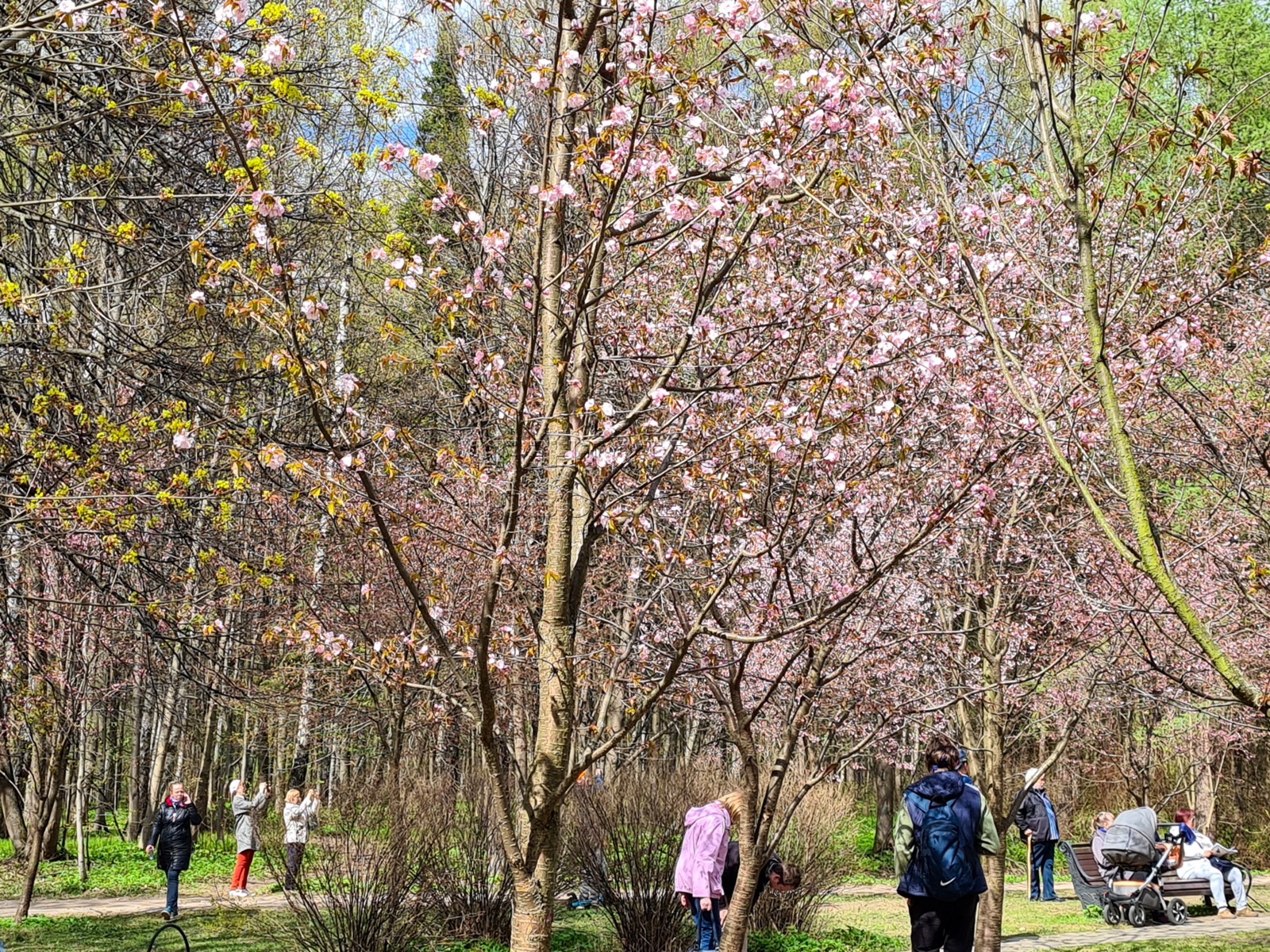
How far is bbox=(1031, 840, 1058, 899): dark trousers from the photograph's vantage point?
16.4 metres

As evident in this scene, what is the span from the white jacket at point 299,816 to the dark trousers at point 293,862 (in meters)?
0.62

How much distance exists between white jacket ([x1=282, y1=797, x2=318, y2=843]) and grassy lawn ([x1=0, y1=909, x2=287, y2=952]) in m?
0.70

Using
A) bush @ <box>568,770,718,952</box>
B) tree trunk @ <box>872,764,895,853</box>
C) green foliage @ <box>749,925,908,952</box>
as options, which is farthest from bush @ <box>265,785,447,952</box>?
tree trunk @ <box>872,764,895,853</box>

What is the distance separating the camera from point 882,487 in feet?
25.4

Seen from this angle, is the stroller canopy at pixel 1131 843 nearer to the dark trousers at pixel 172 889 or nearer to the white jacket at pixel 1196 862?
the white jacket at pixel 1196 862

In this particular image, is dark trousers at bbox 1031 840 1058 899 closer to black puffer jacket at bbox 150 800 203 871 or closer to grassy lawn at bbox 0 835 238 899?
black puffer jacket at bbox 150 800 203 871

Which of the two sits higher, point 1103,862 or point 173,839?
point 173,839

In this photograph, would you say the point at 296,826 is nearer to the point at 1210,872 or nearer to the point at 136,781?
the point at 1210,872

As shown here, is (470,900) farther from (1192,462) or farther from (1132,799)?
(1132,799)

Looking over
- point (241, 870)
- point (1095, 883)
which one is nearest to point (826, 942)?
point (1095, 883)

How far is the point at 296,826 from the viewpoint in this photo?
11.6 metres

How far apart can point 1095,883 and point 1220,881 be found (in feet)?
4.52

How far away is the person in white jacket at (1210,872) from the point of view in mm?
14172

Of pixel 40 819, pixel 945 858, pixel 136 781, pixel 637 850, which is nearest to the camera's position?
pixel 945 858
